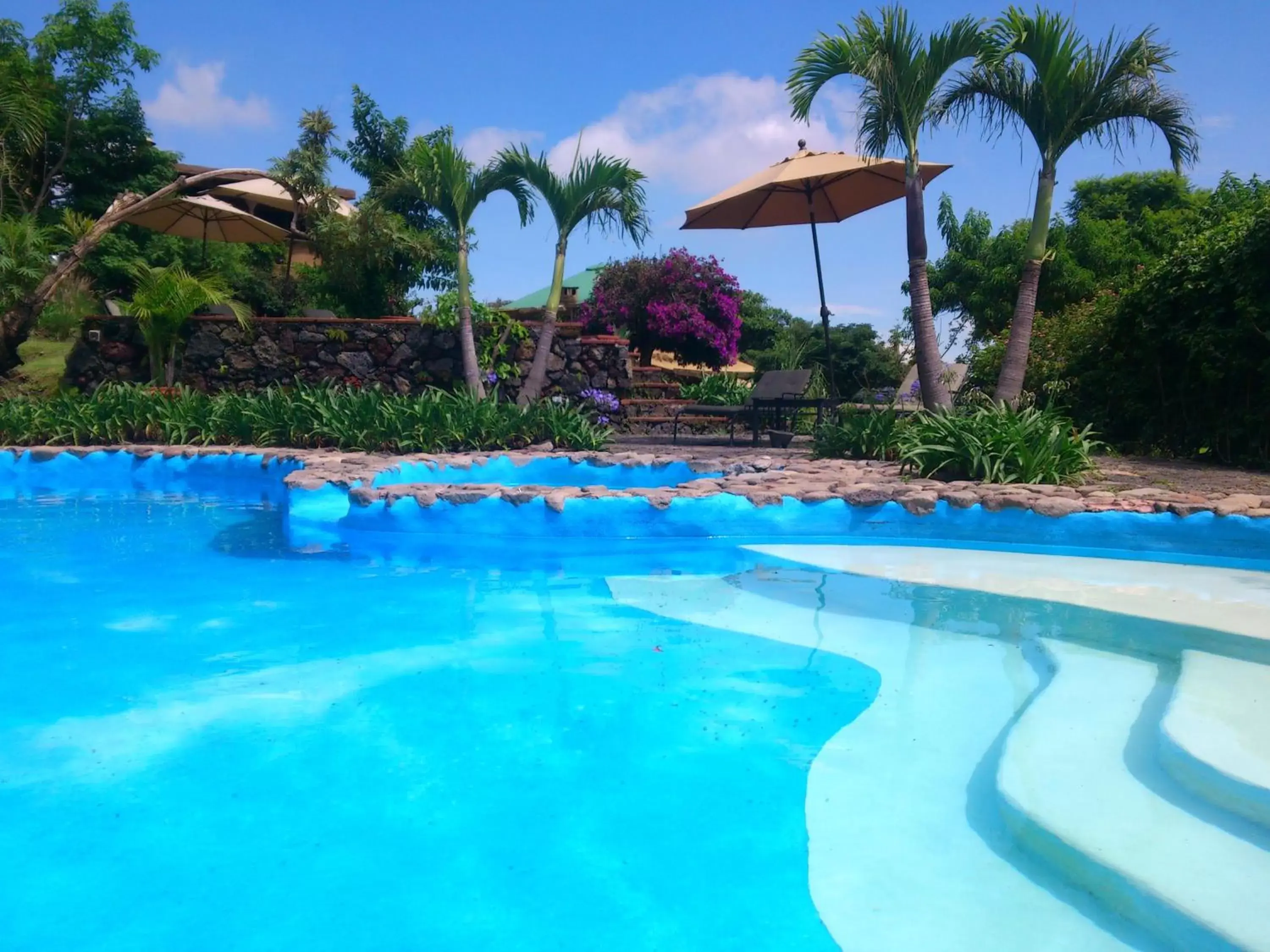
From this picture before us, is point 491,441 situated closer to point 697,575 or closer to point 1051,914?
point 697,575

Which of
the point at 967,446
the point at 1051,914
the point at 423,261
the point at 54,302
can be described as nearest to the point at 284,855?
the point at 1051,914

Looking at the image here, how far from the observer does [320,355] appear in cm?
1246

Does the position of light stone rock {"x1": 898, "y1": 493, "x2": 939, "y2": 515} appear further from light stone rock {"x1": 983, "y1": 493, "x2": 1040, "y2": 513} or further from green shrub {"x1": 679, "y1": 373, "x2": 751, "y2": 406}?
green shrub {"x1": 679, "y1": 373, "x2": 751, "y2": 406}

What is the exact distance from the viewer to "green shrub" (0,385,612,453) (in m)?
9.54

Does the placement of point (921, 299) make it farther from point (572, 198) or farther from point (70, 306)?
point (70, 306)

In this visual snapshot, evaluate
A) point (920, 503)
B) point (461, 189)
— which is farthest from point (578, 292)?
point (920, 503)

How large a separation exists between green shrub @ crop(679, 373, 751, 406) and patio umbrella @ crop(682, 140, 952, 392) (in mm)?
3258

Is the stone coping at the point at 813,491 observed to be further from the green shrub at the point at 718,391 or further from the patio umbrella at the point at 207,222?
the patio umbrella at the point at 207,222

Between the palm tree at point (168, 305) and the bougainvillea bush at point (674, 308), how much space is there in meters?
6.68

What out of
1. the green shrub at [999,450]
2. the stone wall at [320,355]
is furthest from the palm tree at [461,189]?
the green shrub at [999,450]

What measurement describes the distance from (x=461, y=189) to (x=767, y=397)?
433 cm

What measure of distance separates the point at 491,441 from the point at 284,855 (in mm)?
7571

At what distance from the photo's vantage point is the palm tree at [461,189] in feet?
33.6

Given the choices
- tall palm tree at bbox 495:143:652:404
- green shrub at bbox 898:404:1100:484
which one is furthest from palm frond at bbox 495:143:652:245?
green shrub at bbox 898:404:1100:484
